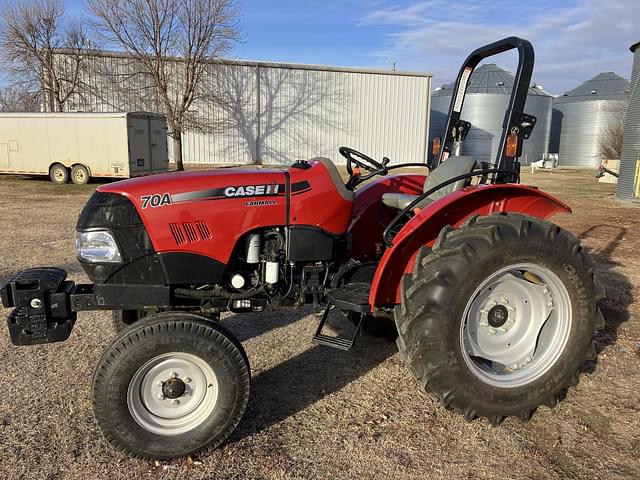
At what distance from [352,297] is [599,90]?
4783 cm

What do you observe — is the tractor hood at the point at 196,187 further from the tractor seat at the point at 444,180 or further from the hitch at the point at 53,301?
the tractor seat at the point at 444,180

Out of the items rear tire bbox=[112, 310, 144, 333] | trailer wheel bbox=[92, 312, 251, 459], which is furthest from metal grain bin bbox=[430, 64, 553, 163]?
trailer wheel bbox=[92, 312, 251, 459]

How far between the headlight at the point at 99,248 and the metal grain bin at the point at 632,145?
14.5 m

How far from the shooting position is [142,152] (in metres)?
16.9

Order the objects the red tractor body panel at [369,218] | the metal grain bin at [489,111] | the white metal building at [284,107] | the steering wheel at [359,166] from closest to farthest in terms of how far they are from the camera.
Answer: the steering wheel at [359,166] → the red tractor body panel at [369,218] → the white metal building at [284,107] → the metal grain bin at [489,111]

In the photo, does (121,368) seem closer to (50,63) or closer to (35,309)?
(35,309)

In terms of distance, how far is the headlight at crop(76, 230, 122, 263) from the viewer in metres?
2.71

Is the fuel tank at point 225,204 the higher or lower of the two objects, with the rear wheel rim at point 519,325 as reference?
higher

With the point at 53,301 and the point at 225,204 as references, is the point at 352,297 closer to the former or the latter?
the point at 225,204

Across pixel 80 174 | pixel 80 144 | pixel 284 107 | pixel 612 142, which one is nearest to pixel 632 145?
pixel 80 144

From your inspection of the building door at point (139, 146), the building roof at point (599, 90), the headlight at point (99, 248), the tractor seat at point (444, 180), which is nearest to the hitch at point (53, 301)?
the headlight at point (99, 248)

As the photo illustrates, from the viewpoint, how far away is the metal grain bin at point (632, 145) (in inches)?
544

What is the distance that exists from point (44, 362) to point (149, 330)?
1647 mm

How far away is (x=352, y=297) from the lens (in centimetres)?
302
